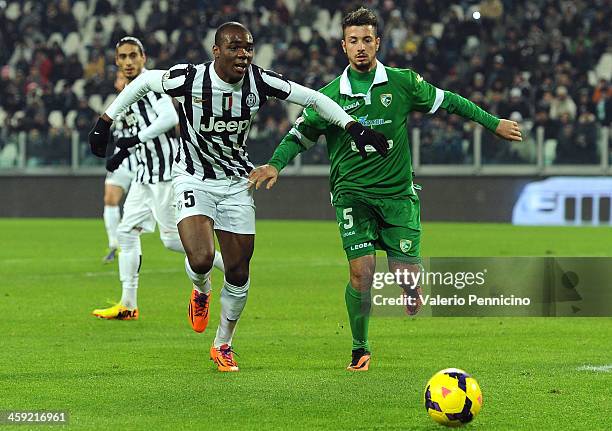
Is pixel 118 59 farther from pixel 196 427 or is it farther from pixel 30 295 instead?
pixel 196 427

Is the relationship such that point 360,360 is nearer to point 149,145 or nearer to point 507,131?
point 507,131

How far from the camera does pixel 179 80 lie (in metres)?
7.37

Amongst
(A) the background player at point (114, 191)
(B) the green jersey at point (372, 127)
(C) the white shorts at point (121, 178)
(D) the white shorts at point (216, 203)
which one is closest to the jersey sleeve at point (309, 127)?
(B) the green jersey at point (372, 127)

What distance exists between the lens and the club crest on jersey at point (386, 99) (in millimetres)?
7539

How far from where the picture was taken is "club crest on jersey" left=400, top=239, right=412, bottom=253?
7.65 m

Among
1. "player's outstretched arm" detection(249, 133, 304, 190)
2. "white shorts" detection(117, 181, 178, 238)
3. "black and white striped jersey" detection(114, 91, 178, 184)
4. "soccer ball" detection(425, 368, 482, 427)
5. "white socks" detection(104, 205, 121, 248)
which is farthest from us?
"white socks" detection(104, 205, 121, 248)

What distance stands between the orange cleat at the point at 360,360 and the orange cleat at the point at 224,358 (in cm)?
67

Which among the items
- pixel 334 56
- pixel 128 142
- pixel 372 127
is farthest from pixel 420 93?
pixel 334 56

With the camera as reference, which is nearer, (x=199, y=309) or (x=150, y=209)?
(x=199, y=309)

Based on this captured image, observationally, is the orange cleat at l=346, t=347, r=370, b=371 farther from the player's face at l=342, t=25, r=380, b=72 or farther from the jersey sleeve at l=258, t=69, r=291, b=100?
the player's face at l=342, t=25, r=380, b=72

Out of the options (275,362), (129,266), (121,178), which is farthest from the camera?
(121,178)

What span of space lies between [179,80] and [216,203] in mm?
756

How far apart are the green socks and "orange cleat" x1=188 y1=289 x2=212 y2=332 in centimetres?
106

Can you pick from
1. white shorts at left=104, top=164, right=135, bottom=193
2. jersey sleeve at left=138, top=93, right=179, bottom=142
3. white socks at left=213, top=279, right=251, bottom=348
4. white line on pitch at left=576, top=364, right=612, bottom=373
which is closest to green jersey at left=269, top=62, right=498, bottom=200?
white socks at left=213, top=279, right=251, bottom=348
